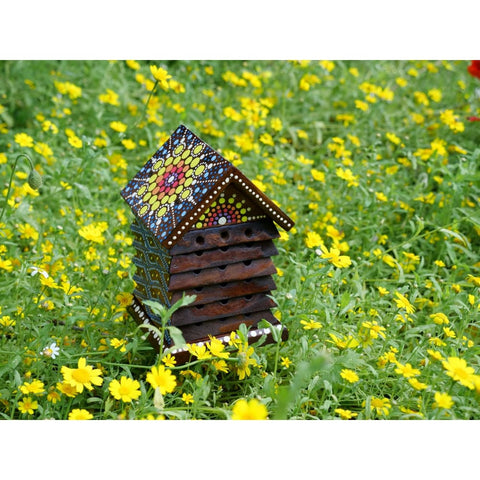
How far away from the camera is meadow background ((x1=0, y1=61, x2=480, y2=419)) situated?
99.1 inches

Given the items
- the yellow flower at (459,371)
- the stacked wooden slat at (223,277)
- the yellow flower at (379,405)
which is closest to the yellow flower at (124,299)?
the stacked wooden slat at (223,277)

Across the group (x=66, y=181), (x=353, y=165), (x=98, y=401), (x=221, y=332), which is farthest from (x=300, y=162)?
(x=98, y=401)

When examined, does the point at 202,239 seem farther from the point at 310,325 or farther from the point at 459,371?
the point at 459,371

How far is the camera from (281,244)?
357cm

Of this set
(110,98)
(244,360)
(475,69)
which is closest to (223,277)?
(244,360)

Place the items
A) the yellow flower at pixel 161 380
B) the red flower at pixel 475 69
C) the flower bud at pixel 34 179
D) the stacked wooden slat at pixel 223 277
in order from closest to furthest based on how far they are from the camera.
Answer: the yellow flower at pixel 161 380 → the stacked wooden slat at pixel 223 277 → the flower bud at pixel 34 179 → the red flower at pixel 475 69

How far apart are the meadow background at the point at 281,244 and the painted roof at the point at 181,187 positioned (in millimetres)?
431

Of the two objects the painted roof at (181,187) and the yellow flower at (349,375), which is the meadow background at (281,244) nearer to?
the yellow flower at (349,375)

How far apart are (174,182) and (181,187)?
8 centimetres

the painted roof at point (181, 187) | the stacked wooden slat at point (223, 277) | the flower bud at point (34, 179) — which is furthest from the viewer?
the flower bud at point (34, 179)

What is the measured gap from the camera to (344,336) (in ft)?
9.25

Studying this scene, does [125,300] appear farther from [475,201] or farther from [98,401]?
[475,201]

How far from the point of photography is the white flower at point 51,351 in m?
2.45

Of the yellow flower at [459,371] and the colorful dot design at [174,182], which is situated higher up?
the colorful dot design at [174,182]
